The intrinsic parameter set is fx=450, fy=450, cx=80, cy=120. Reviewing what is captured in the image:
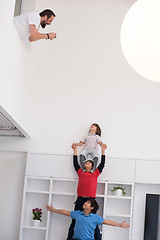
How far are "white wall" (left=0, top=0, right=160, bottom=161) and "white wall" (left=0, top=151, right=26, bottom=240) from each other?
0.21m

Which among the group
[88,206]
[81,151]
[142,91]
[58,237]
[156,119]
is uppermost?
[142,91]

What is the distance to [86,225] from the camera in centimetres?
583

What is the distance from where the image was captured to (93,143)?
6.38 m

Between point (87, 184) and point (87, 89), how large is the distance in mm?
1461

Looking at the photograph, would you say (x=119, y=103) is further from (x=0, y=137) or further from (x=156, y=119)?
(x=0, y=137)

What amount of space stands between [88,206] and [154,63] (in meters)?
4.11

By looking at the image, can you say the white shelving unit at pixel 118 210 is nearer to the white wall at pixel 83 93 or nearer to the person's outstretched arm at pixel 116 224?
the person's outstretched arm at pixel 116 224

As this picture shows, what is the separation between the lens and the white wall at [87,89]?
655cm

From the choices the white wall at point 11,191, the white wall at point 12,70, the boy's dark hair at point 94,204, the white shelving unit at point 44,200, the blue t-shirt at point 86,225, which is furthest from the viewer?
the white wall at point 11,191

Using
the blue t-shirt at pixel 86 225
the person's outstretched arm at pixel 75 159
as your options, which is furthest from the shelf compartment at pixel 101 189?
the blue t-shirt at pixel 86 225

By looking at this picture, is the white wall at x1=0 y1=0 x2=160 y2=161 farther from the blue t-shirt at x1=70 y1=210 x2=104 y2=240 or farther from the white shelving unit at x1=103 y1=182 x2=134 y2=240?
the blue t-shirt at x1=70 y1=210 x2=104 y2=240

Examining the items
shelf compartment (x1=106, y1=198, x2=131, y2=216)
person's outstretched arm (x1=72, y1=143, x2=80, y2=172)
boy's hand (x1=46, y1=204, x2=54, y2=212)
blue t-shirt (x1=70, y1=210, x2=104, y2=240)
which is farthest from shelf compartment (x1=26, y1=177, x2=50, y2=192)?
shelf compartment (x1=106, y1=198, x2=131, y2=216)

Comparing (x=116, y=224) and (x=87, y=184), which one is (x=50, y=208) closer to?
(x=87, y=184)

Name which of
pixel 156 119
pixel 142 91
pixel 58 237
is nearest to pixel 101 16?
pixel 142 91
